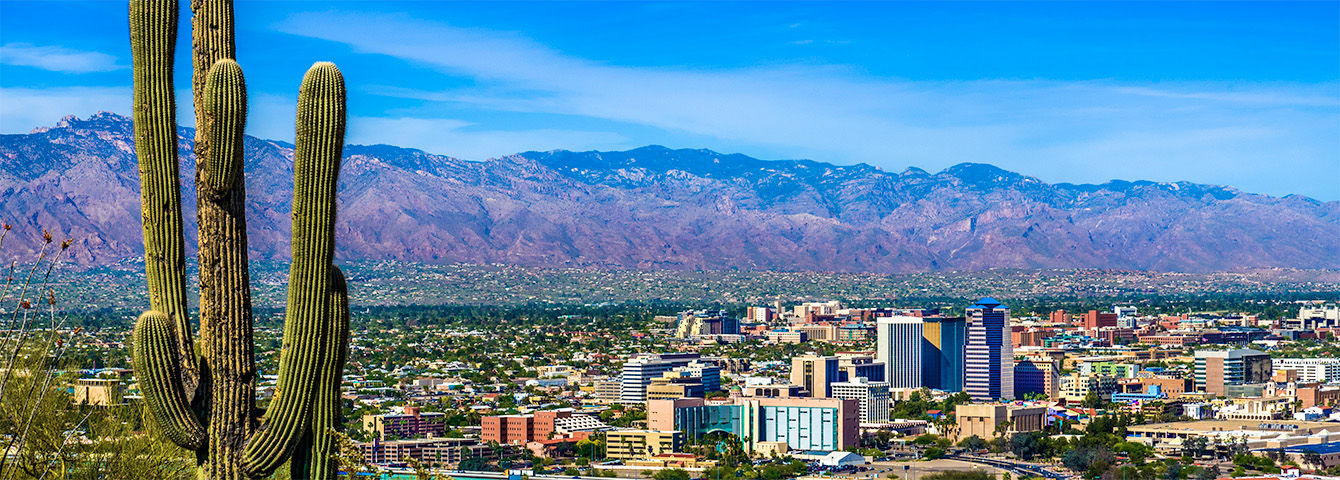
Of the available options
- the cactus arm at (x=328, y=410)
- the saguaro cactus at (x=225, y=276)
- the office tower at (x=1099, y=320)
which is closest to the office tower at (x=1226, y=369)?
the office tower at (x=1099, y=320)

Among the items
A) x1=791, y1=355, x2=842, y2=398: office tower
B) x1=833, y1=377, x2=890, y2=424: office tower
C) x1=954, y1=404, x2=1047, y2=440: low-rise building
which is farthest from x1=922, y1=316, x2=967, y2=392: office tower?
x1=954, y1=404, x2=1047, y2=440: low-rise building

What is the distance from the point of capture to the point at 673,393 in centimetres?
8550

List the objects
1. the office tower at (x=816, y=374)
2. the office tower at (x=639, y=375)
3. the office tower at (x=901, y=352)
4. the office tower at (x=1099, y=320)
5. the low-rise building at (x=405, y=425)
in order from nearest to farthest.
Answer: the low-rise building at (x=405, y=425), the office tower at (x=816, y=374), the office tower at (x=639, y=375), the office tower at (x=901, y=352), the office tower at (x=1099, y=320)

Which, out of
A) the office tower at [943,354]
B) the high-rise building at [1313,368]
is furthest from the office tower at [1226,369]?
the office tower at [943,354]

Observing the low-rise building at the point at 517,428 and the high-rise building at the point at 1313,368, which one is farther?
the high-rise building at the point at 1313,368

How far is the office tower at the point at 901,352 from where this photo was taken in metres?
108

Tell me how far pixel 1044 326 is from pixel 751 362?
38038 mm

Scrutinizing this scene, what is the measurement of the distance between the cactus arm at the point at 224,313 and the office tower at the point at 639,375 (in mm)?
77364

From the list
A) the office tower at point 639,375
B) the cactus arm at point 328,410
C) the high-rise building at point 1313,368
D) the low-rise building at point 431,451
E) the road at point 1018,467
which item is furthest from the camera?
the high-rise building at point 1313,368

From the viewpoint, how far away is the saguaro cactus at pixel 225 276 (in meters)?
13.8

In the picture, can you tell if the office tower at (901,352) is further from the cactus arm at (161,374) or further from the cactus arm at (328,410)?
the cactus arm at (161,374)

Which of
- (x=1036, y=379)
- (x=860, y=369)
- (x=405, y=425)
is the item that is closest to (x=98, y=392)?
(x=405, y=425)

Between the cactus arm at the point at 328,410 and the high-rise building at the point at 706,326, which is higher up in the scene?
the cactus arm at the point at 328,410

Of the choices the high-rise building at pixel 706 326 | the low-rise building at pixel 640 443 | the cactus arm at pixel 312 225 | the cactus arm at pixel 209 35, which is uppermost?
the cactus arm at pixel 209 35
